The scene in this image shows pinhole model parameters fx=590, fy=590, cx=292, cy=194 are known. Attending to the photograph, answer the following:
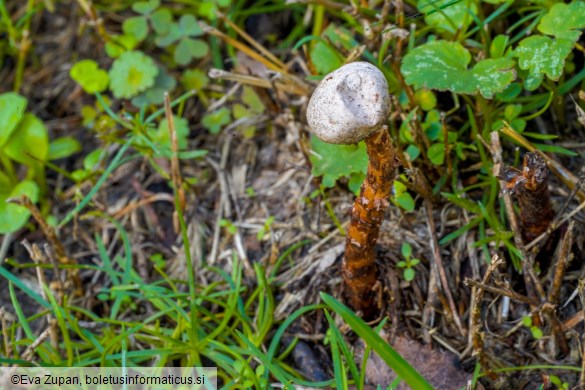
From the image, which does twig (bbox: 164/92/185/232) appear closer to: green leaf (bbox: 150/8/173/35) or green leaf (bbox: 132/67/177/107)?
green leaf (bbox: 132/67/177/107)

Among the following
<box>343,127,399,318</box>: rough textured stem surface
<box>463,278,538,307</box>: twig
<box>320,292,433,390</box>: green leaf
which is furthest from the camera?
<box>463,278,538,307</box>: twig

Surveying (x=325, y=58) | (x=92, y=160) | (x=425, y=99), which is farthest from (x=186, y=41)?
(x=425, y=99)

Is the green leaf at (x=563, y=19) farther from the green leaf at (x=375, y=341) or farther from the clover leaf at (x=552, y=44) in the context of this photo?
the green leaf at (x=375, y=341)

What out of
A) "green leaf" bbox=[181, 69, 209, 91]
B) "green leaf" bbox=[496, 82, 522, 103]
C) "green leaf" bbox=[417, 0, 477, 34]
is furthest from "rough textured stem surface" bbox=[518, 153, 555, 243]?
"green leaf" bbox=[181, 69, 209, 91]

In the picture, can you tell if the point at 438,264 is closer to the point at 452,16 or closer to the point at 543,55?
the point at 543,55

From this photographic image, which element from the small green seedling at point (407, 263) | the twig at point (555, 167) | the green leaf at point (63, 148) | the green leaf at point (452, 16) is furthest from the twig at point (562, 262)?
the green leaf at point (63, 148)

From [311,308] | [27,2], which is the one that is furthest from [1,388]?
[27,2]
